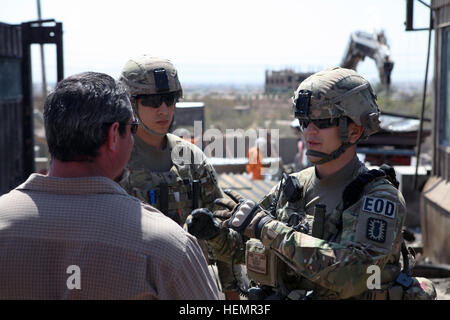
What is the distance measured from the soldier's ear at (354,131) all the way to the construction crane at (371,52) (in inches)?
453

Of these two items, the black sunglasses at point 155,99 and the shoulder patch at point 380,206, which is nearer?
the shoulder patch at point 380,206

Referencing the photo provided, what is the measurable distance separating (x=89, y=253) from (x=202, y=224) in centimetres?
129

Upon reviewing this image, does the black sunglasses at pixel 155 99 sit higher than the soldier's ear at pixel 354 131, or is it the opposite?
the black sunglasses at pixel 155 99

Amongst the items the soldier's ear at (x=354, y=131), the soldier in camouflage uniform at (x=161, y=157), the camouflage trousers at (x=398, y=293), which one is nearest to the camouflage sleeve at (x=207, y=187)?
the soldier in camouflage uniform at (x=161, y=157)

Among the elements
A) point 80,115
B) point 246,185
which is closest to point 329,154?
point 80,115

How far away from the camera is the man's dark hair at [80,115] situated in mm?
1727

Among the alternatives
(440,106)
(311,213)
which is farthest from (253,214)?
(440,106)

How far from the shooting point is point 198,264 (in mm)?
1763

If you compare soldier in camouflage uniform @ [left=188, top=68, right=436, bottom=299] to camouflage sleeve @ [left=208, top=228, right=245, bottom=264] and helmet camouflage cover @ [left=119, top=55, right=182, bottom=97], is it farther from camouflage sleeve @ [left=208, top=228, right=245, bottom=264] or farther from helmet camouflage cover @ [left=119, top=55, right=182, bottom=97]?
helmet camouflage cover @ [left=119, top=55, right=182, bottom=97]

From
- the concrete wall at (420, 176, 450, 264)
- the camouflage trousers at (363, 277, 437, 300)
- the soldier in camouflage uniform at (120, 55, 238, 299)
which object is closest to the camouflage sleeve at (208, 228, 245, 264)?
the soldier in camouflage uniform at (120, 55, 238, 299)

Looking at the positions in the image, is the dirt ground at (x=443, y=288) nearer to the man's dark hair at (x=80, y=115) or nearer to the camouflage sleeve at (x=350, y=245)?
the camouflage sleeve at (x=350, y=245)

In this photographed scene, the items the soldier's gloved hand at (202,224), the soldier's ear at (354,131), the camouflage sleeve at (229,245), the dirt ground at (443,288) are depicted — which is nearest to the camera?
the soldier's gloved hand at (202,224)

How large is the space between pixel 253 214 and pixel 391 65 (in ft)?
40.0

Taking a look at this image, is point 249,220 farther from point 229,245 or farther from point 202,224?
point 229,245
